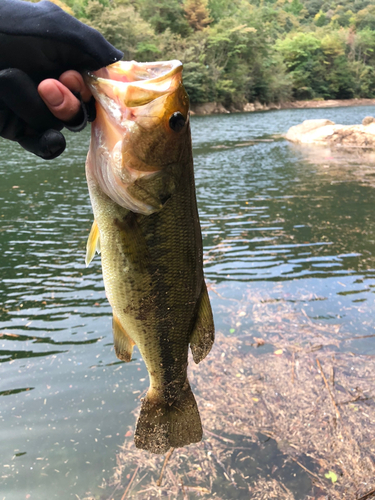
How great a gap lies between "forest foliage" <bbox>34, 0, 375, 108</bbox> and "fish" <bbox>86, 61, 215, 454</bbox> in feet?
177

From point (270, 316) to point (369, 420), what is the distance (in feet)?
6.82

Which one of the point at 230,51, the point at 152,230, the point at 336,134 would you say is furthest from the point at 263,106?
the point at 152,230

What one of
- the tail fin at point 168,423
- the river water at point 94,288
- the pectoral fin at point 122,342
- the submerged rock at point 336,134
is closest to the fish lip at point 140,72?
the pectoral fin at point 122,342

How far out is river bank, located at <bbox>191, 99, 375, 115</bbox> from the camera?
52466 millimetres

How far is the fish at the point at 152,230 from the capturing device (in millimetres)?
1672

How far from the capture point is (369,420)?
3725mm

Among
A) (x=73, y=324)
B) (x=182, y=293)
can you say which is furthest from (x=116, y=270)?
(x=73, y=324)

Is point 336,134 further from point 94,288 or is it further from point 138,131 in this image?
point 138,131

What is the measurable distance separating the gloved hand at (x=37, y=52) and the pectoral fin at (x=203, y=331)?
1.13 m

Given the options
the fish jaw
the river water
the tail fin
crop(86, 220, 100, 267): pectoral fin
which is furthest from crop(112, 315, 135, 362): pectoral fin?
the river water

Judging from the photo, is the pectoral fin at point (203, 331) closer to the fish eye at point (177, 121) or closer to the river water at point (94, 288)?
the fish eye at point (177, 121)

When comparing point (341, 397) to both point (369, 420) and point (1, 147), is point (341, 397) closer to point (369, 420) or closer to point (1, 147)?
point (369, 420)

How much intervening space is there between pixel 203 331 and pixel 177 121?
1155 mm

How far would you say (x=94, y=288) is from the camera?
6.62m
